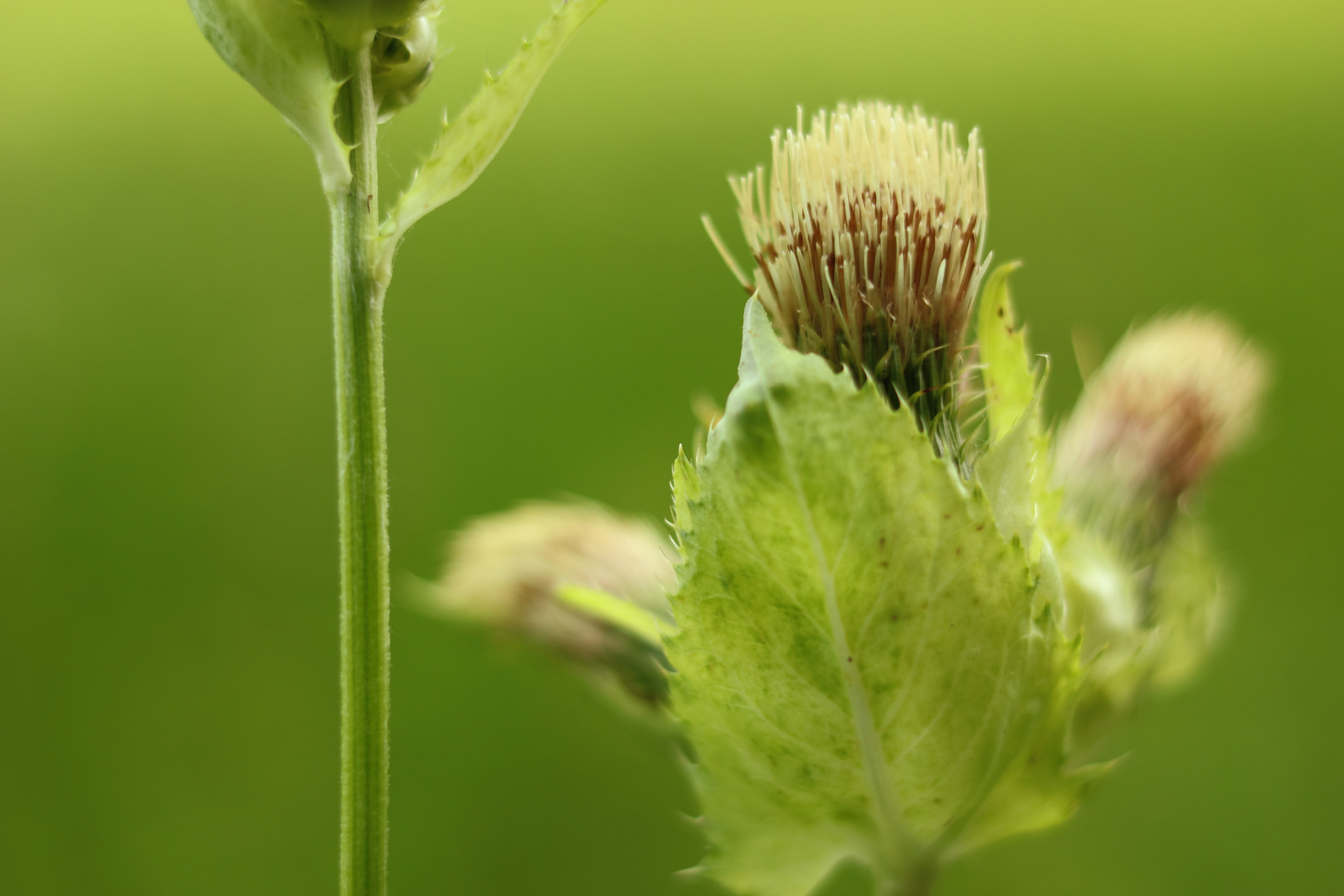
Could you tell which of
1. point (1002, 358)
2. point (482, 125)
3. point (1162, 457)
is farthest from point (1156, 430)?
point (482, 125)

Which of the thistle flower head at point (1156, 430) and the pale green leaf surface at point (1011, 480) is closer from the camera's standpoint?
the pale green leaf surface at point (1011, 480)

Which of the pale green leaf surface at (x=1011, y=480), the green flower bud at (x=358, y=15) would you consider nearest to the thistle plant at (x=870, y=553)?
the pale green leaf surface at (x=1011, y=480)

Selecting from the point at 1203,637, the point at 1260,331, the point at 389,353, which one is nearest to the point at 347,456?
the point at 1203,637

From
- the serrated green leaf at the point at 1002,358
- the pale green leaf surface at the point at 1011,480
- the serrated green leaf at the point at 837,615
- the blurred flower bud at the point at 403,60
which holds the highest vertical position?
the blurred flower bud at the point at 403,60

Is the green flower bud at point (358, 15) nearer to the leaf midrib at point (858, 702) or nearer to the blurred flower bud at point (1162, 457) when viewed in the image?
the leaf midrib at point (858, 702)

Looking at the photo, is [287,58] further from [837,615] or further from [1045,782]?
[1045,782]

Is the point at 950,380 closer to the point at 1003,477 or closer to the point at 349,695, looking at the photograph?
the point at 1003,477

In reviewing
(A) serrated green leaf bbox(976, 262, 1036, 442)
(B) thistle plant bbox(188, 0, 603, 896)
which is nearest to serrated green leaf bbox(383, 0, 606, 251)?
(B) thistle plant bbox(188, 0, 603, 896)
